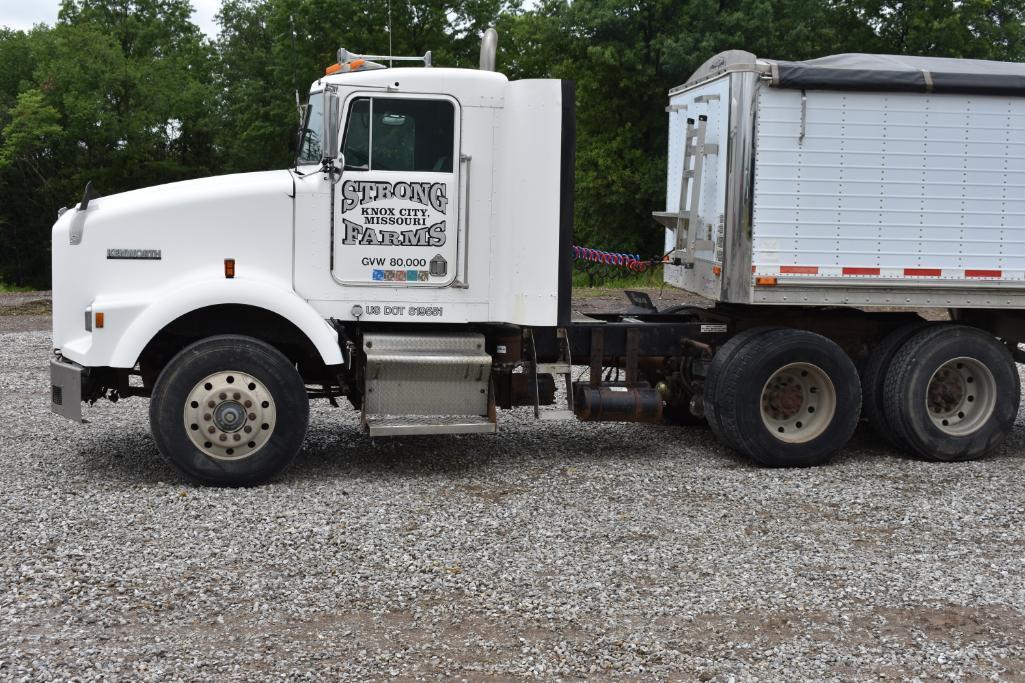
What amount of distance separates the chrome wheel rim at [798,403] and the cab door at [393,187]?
279cm

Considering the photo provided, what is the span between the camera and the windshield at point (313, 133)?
831 cm

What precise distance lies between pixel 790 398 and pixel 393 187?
11.4 ft

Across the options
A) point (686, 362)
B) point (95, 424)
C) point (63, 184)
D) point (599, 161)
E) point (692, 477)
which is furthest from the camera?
point (63, 184)

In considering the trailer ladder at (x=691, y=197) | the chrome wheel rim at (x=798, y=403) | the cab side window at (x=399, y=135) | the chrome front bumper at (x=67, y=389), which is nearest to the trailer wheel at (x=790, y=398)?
the chrome wheel rim at (x=798, y=403)

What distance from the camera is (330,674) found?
486 centimetres

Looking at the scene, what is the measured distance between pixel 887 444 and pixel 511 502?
3.95 metres

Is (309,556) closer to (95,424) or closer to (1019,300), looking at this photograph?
(95,424)

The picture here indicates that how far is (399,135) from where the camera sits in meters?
8.24

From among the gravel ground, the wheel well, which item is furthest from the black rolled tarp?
the wheel well

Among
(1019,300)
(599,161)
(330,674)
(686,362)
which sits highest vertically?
(599,161)

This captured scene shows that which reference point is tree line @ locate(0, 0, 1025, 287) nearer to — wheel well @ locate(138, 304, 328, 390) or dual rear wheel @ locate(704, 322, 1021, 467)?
wheel well @ locate(138, 304, 328, 390)

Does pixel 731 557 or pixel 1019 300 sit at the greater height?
pixel 1019 300

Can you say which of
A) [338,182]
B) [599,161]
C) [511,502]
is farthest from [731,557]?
[599,161]

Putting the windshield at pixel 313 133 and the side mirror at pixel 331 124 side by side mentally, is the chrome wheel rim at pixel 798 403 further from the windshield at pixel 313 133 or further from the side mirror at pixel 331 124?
the windshield at pixel 313 133
